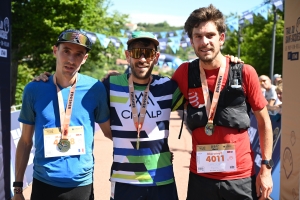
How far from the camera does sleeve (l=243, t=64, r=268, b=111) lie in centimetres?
359

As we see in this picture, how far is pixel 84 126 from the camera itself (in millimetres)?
3604

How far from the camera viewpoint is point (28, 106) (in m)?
3.61

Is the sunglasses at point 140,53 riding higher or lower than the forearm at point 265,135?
higher

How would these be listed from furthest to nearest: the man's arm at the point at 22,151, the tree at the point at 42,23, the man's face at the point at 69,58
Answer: the tree at the point at 42,23, the man's arm at the point at 22,151, the man's face at the point at 69,58

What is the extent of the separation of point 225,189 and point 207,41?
1194mm

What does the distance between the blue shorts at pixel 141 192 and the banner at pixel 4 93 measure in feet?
7.27

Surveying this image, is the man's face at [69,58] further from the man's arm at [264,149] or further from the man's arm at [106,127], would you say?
the man's arm at [264,149]

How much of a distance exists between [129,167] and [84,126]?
49cm

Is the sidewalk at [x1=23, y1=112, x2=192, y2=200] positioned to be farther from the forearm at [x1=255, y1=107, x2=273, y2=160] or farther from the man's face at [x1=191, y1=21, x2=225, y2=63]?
the man's face at [x1=191, y1=21, x2=225, y2=63]

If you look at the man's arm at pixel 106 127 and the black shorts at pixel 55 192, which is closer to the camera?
the black shorts at pixel 55 192

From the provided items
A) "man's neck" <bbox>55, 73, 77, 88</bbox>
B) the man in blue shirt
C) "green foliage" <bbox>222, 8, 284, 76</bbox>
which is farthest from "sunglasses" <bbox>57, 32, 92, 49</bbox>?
"green foliage" <bbox>222, 8, 284, 76</bbox>

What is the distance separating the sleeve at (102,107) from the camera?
3680mm

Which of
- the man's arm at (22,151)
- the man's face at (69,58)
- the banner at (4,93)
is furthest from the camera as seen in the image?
the banner at (4,93)

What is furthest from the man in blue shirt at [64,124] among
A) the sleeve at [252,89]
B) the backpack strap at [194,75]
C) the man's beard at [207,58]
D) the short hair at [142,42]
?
the sleeve at [252,89]
